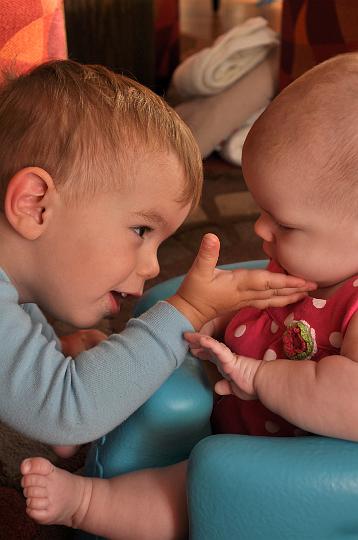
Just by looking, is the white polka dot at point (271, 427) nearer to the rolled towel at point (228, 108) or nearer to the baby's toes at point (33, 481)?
the baby's toes at point (33, 481)

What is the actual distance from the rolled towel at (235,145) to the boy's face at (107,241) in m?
1.10

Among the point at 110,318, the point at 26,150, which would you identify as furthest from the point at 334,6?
the point at 26,150

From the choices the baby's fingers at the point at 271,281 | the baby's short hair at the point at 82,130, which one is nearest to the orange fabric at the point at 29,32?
the baby's short hair at the point at 82,130

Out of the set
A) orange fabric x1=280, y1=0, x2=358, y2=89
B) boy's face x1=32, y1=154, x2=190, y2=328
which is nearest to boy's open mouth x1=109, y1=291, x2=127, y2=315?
boy's face x1=32, y1=154, x2=190, y2=328

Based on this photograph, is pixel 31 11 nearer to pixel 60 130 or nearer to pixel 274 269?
pixel 60 130

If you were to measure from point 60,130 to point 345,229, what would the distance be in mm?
265

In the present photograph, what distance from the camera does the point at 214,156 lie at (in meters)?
1.86

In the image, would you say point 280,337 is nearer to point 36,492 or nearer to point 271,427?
point 271,427

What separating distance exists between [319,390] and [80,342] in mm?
370

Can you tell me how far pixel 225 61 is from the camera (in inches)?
71.3

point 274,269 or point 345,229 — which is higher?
point 345,229

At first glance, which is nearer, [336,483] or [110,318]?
[336,483]

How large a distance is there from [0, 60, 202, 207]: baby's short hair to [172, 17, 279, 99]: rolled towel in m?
1.13

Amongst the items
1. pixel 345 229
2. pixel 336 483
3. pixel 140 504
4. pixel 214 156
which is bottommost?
pixel 214 156
